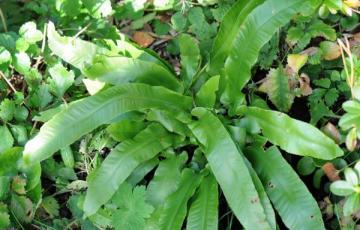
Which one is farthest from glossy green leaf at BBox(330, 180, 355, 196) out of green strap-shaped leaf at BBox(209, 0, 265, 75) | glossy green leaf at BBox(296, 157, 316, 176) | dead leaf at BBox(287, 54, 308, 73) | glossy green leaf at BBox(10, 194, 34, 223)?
glossy green leaf at BBox(10, 194, 34, 223)

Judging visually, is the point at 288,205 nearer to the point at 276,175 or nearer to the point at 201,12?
the point at 276,175

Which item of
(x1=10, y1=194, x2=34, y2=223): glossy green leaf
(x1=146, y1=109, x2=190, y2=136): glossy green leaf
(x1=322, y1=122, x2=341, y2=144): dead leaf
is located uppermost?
(x1=146, y1=109, x2=190, y2=136): glossy green leaf

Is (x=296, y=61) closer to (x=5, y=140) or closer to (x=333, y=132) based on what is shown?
(x=333, y=132)

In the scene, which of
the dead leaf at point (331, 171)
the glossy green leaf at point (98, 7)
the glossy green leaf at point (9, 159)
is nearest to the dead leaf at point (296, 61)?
the dead leaf at point (331, 171)

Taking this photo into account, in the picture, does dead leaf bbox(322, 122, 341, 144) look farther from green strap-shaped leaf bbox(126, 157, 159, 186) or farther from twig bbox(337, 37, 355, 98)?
green strap-shaped leaf bbox(126, 157, 159, 186)

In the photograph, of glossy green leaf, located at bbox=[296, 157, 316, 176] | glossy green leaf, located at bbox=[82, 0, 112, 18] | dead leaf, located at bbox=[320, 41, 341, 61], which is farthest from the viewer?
glossy green leaf, located at bbox=[82, 0, 112, 18]

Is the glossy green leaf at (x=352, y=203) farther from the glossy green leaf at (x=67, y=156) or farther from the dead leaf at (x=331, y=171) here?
the glossy green leaf at (x=67, y=156)
